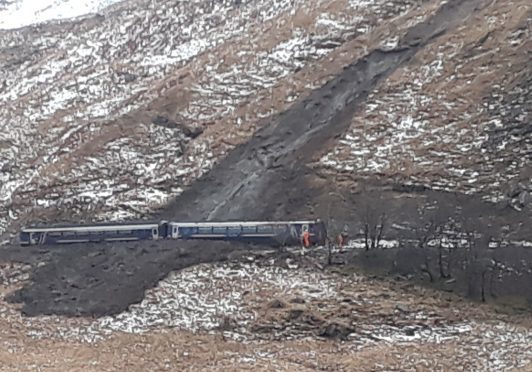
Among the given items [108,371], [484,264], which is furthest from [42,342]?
[484,264]

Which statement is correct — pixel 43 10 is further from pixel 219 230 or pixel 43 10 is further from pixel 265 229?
pixel 265 229

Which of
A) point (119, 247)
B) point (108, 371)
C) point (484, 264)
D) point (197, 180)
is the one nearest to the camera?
point (108, 371)

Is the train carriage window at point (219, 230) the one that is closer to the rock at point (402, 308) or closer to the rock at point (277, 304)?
the rock at point (277, 304)

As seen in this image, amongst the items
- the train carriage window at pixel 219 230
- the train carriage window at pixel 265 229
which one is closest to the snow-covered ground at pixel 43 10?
the train carriage window at pixel 219 230

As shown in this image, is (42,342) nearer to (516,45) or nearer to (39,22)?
(516,45)

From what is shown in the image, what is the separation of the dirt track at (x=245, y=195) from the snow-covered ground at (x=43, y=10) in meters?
46.7

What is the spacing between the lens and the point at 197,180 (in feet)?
155

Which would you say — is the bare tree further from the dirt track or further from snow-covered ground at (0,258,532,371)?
snow-covered ground at (0,258,532,371)

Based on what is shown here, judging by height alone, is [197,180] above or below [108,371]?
above

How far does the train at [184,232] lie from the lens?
3922 centimetres

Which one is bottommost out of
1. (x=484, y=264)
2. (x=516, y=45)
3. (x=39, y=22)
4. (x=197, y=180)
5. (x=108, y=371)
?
(x=108, y=371)

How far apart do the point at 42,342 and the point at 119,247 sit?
9781 mm

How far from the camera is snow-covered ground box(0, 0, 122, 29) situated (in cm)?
9412

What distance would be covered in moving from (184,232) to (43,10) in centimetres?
6473
